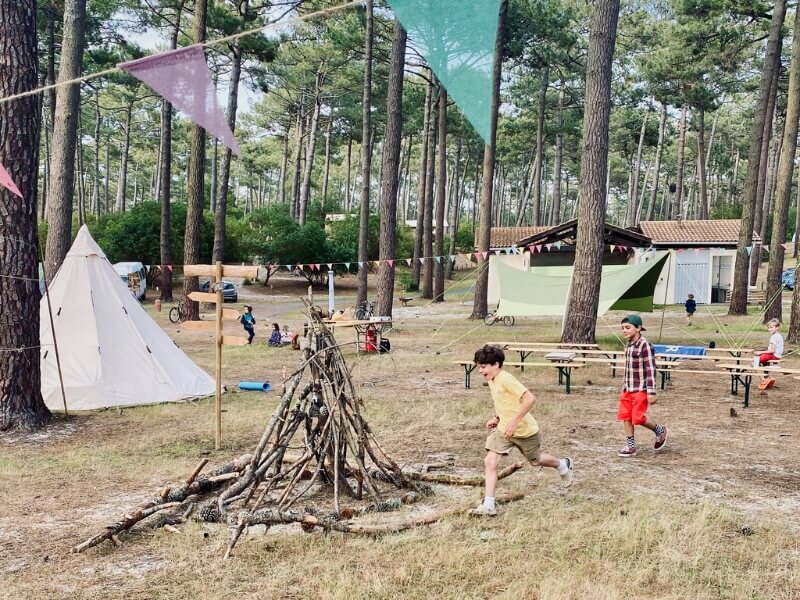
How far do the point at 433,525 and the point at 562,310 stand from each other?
9723 millimetres

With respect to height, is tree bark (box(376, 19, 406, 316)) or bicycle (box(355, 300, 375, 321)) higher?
tree bark (box(376, 19, 406, 316))

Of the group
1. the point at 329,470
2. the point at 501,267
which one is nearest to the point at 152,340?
the point at 329,470

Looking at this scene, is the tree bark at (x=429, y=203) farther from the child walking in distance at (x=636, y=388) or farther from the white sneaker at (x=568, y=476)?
the white sneaker at (x=568, y=476)

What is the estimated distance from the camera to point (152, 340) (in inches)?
361

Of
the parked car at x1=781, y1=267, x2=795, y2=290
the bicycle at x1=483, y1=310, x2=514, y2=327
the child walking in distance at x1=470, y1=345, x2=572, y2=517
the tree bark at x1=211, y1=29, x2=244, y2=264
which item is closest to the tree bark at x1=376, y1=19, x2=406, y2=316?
the bicycle at x1=483, y1=310, x2=514, y2=327

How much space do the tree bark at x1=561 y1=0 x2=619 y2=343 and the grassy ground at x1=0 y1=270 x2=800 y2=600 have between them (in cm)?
291

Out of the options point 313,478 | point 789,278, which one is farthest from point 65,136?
point 789,278

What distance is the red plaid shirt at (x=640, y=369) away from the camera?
621 cm

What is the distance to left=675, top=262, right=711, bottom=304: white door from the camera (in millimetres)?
26484

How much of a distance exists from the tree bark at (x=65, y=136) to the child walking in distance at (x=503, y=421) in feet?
35.8

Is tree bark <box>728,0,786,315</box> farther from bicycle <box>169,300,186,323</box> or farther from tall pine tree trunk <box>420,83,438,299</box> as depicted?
bicycle <box>169,300,186,323</box>

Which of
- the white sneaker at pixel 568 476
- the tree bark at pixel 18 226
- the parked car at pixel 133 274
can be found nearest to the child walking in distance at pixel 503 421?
the white sneaker at pixel 568 476

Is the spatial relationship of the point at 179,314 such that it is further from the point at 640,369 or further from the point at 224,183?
the point at 640,369

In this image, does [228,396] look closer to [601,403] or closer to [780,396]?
[601,403]
